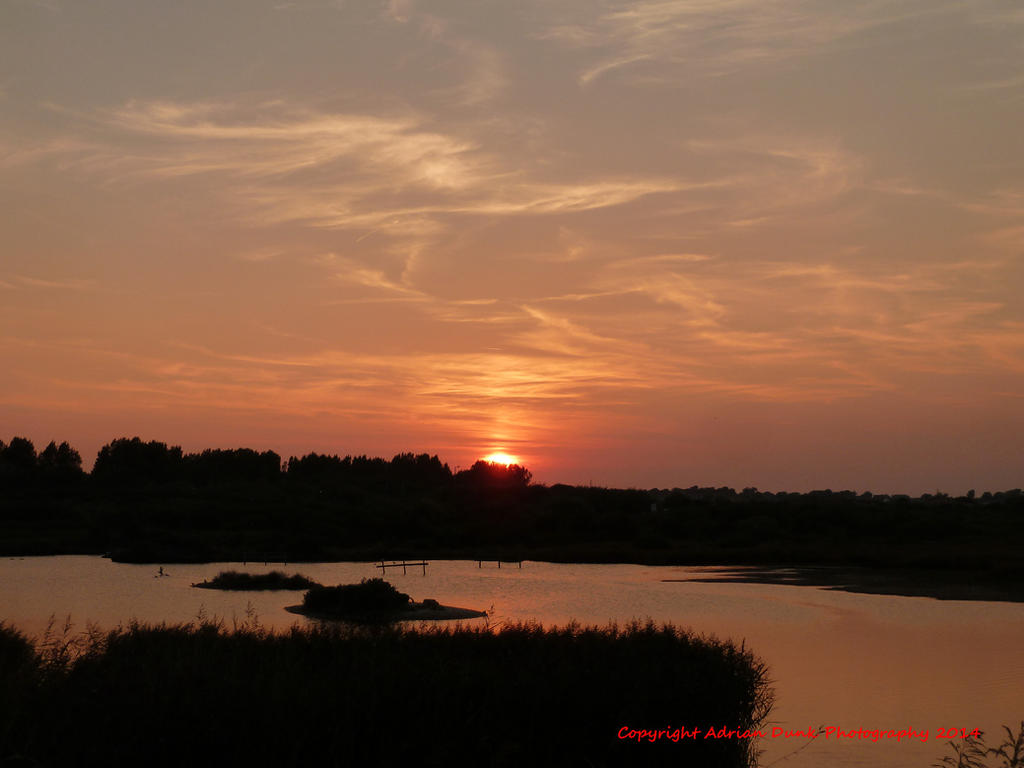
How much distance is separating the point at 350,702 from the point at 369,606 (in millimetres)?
33798

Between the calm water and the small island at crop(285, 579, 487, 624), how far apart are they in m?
1.88

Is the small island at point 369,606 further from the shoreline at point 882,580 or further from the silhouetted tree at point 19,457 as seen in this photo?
the silhouetted tree at point 19,457

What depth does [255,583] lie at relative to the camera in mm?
65688

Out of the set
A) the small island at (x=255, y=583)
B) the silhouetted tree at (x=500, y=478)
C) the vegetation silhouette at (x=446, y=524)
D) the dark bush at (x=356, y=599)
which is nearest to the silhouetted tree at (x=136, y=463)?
the vegetation silhouette at (x=446, y=524)

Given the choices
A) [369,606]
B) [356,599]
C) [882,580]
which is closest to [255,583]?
[356,599]

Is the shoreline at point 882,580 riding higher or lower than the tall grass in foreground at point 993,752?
lower

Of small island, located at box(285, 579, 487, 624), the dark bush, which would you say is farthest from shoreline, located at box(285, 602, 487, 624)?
the dark bush

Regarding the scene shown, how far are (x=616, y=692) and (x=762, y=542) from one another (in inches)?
3758

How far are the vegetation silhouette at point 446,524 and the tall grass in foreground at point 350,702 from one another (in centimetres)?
5097

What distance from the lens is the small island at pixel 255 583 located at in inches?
2547

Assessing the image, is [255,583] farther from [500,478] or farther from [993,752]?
[500,478]

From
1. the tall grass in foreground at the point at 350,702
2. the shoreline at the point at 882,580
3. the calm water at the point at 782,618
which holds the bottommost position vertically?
the calm water at the point at 782,618

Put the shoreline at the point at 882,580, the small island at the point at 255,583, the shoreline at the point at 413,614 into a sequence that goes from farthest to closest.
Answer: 1. the small island at the point at 255,583
2. the shoreline at the point at 882,580
3. the shoreline at the point at 413,614

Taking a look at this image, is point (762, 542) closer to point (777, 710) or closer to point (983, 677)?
point (983, 677)
